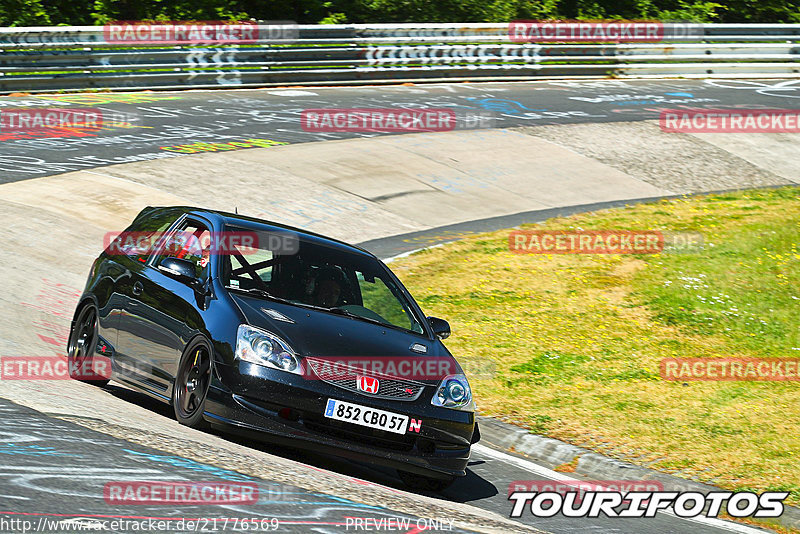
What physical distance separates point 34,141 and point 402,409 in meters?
13.9

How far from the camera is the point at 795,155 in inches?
896

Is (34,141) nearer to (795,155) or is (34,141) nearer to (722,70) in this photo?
(795,155)

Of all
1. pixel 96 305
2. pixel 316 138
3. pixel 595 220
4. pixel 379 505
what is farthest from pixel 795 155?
pixel 379 505

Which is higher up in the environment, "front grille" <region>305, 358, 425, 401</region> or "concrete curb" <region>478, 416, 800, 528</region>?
"front grille" <region>305, 358, 425, 401</region>
